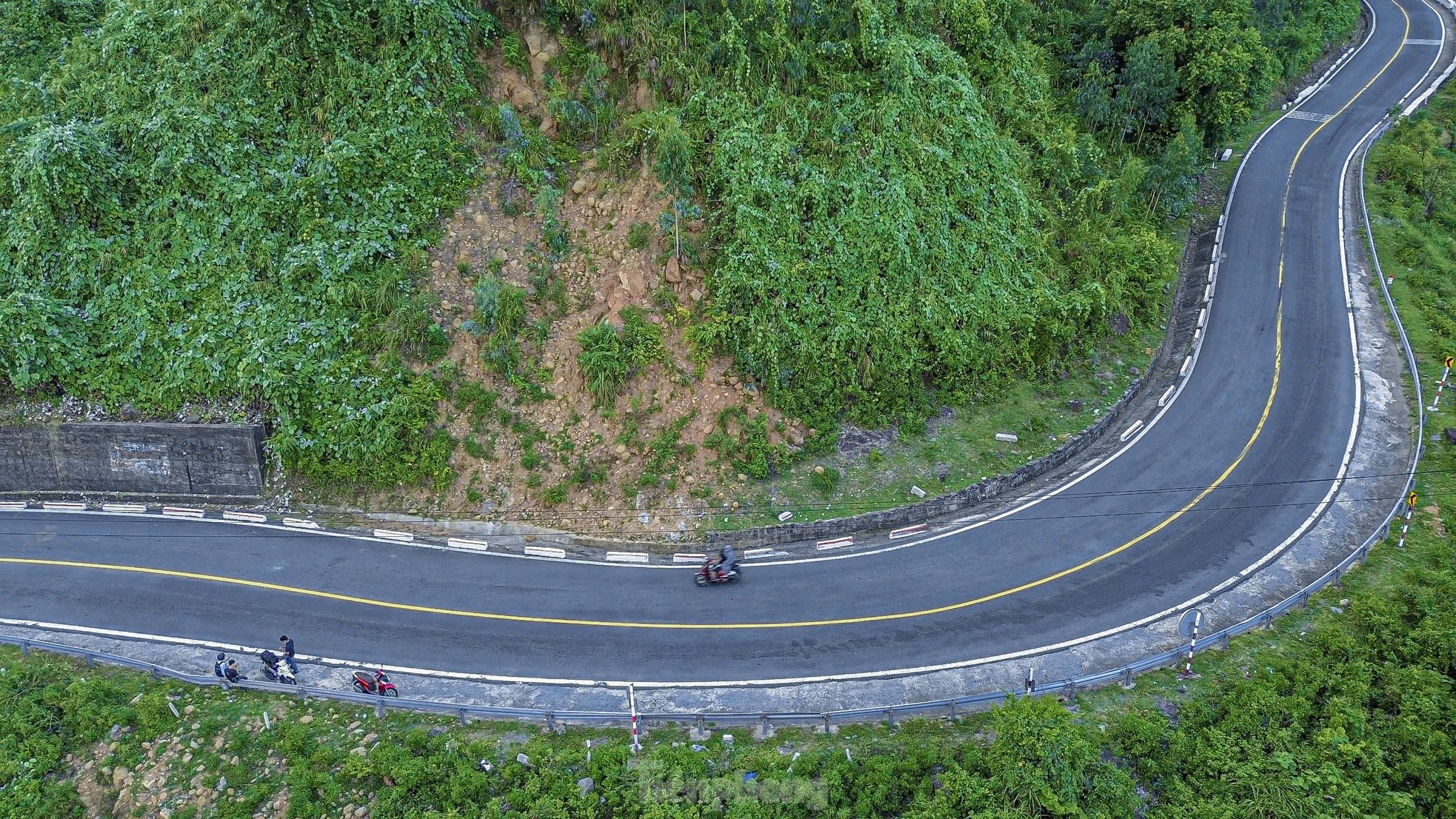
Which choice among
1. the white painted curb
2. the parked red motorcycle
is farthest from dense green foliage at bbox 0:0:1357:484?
the parked red motorcycle

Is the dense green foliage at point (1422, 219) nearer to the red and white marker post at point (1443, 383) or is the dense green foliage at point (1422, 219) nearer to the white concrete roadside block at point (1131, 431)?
the red and white marker post at point (1443, 383)

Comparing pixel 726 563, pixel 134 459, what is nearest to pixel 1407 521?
pixel 726 563

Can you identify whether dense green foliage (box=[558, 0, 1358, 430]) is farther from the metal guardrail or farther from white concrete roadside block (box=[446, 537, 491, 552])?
the metal guardrail

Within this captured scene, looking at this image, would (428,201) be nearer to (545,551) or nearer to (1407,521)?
(545,551)

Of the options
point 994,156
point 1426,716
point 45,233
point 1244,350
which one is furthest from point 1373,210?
point 45,233

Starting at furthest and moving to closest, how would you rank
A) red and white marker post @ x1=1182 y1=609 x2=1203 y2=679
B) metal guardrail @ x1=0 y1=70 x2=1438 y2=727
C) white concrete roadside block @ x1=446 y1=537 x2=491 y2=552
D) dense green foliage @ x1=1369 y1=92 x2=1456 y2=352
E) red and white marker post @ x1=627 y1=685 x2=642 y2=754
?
1. dense green foliage @ x1=1369 y1=92 x2=1456 y2=352
2. white concrete roadside block @ x1=446 y1=537 x2=491 y2=552
3. red and white marker post @ x1=1182 y1=609 x2=1203 y2=679
4. metal guardrail @ x1=0 y1=70 x2=1438 y2=727
5. red and white marker post @ x1=627 y1=685 x2=642 y2=754

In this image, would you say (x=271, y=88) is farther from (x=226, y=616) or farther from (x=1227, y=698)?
(x=1227, y=698)
